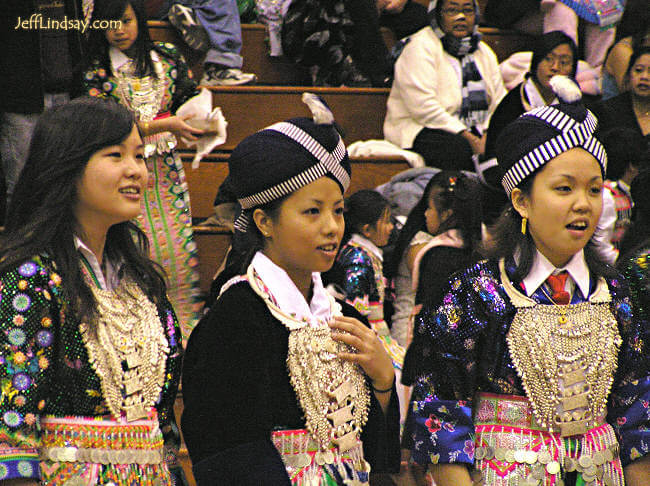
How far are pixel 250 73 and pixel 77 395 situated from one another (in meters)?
4.77

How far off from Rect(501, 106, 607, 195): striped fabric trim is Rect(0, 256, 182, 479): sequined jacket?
1.16 m

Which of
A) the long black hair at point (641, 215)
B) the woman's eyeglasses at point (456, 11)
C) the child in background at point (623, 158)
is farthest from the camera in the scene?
the woman's eyeglasses at point (456, 11)

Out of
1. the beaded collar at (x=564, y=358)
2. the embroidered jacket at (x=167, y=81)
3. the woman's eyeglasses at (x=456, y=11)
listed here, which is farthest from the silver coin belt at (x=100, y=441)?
the woman's eyeglasses at (x=456, y=11)

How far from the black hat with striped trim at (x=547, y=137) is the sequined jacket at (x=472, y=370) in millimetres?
288

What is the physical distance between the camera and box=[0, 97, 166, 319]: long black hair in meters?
1.95

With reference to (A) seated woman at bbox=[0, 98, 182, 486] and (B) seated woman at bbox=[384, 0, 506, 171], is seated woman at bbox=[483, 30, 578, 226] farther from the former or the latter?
(A) seated woman at bbox=[0, 98, 182, 486]

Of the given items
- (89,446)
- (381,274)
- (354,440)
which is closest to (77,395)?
(89,446)

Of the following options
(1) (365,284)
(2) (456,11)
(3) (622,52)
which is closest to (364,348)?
(1) (365,284)

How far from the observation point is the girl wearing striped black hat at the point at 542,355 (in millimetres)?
2182

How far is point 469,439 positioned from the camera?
85.5 inches

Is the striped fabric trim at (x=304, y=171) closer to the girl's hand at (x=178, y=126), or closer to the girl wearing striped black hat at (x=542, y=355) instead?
the girl wearing striped black hat at (x=542, y=355)

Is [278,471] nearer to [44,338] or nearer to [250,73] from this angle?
[44,338]

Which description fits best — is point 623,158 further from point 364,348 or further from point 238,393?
point 238,393

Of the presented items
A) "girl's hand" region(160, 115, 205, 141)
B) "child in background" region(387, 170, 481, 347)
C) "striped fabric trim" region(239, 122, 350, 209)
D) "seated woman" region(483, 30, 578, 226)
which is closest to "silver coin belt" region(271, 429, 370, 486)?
"striped fabric trim" region(239, 122, 350, 209)
